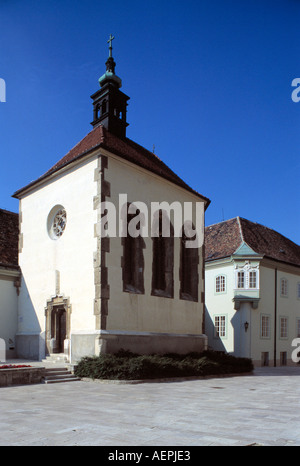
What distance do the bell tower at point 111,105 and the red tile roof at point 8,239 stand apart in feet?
24.4

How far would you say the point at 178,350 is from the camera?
21.5 metres

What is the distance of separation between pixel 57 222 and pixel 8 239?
196 inches

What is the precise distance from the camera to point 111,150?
1878 centimetres

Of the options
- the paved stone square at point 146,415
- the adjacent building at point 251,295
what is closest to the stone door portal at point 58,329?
the paved stone square at point 146,415

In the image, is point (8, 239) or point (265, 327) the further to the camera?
point (265, 327)

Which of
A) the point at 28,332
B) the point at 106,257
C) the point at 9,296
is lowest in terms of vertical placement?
the point at 28,332

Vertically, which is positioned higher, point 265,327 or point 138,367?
point 138,367

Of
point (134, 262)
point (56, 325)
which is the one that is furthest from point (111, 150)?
point (56, 325)

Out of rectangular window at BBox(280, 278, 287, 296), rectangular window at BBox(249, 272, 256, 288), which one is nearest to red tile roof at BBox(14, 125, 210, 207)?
rectangular window at BBox(249, 272, 256, 288)

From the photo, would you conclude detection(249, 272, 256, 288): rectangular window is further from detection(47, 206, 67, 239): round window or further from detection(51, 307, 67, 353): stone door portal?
Answer: detection(47, 206, 67, 239): round window

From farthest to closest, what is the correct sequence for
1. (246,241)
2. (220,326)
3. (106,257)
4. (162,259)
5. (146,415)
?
(246,241) < (220,326) < (162,259) < (106,257) < (146,415)

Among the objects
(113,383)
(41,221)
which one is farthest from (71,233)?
(113,383)

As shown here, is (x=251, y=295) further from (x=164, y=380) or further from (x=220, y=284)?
(x=164, y=380)

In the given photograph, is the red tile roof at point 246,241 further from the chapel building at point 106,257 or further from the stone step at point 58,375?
the stone step at point 58,375
